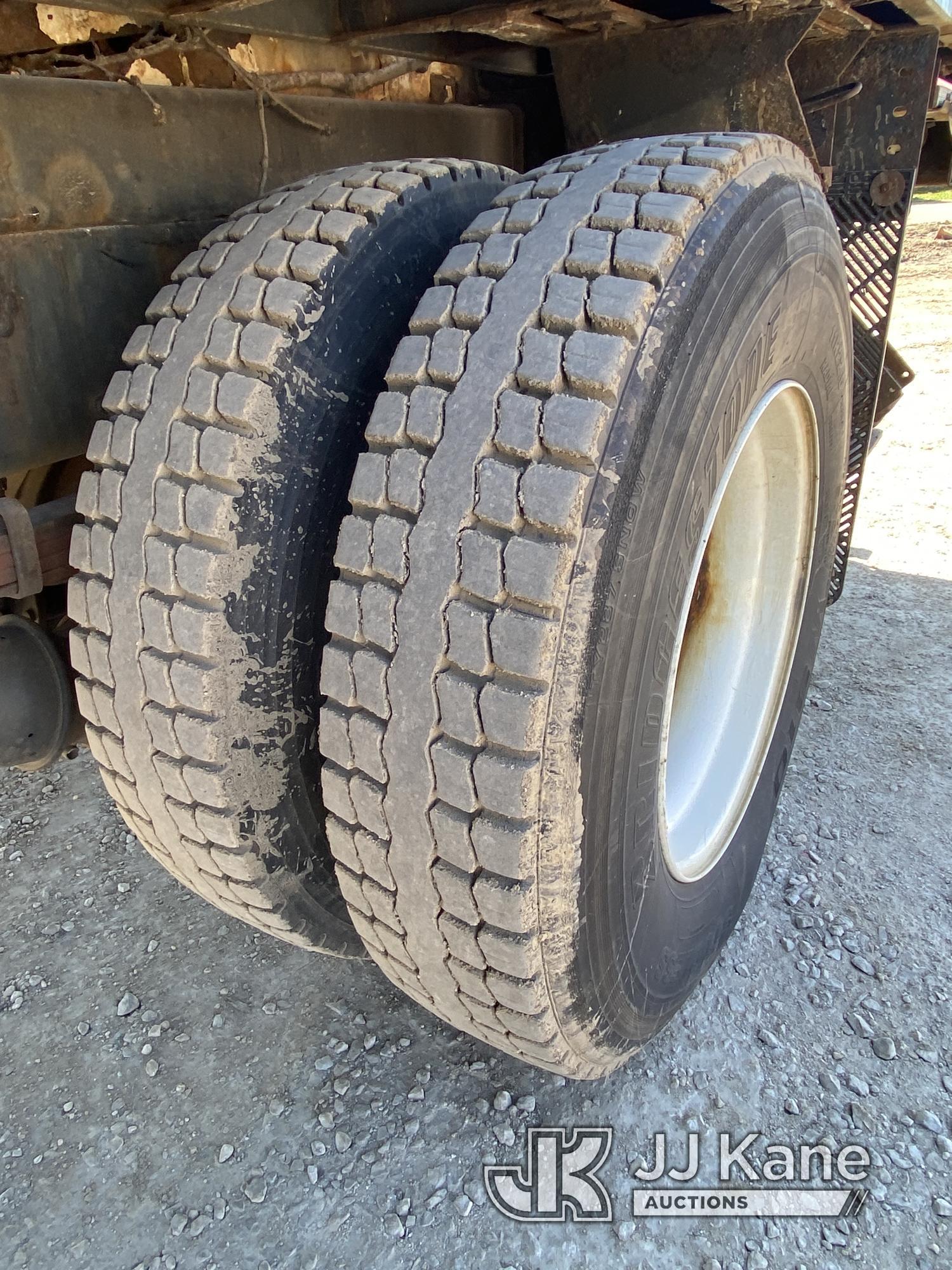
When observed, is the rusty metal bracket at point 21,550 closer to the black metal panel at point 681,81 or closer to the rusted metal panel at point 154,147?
the rusted metal panel at point 154,147

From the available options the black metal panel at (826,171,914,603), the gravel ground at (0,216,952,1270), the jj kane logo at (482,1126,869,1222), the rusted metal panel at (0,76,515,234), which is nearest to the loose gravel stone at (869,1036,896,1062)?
the gravel ground at (0,216,952,1270)

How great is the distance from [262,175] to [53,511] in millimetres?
803

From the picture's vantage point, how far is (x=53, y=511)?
164cm

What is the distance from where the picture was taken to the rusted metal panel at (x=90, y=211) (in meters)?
1.50

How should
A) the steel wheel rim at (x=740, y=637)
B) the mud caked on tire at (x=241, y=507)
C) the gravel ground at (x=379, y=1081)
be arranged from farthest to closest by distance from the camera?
the steel wheel rim at (x=740, y=637)
the gravel ground at (x=379, y=1081)
the mud caked on tire at (x=241, y=507)

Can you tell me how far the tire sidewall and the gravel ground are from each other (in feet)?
1.03

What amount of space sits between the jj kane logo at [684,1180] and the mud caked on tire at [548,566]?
8.9 inches

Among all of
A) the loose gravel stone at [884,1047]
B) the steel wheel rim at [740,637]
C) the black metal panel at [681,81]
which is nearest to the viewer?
the loose gravel stone at [884,1047]

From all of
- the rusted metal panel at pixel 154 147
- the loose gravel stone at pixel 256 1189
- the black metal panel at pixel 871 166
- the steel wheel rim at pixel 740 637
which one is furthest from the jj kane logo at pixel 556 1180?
the rusted metal panel at pixel 154 147

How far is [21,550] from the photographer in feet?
5.04

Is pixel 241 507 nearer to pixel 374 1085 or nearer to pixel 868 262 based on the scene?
pixel 374 1085

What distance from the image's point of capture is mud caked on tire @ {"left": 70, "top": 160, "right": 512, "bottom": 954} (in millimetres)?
1446

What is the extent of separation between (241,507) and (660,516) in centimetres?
64

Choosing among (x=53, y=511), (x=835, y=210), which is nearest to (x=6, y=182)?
(x=53, y=511)
